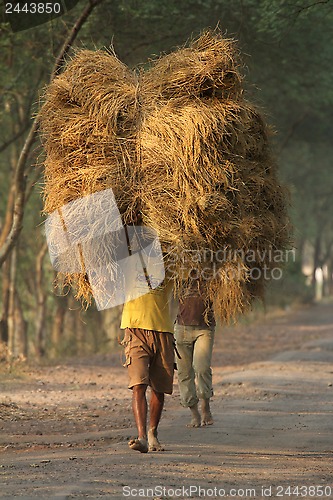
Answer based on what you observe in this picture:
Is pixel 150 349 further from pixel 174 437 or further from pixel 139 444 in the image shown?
pixel 174 437

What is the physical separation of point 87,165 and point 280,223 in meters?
1.79

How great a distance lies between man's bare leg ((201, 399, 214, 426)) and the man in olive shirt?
0.02 metres

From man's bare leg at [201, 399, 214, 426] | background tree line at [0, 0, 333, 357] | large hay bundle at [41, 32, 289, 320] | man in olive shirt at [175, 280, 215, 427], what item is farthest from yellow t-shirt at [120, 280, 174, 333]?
man's bare leg at [201, 399, 214, 426]

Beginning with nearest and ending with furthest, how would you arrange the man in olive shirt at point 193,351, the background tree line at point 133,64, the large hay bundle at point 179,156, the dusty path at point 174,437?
the dusty path at point 174,437 < the large hay bundle at point 179,156 < the man in olive shirt at point 193,351 < the background tree line at point 133,64

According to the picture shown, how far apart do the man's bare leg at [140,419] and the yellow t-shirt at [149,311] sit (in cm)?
48

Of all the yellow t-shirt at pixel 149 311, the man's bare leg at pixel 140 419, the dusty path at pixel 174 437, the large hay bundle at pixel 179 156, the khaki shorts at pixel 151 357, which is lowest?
the dusty path at pixel 174 437

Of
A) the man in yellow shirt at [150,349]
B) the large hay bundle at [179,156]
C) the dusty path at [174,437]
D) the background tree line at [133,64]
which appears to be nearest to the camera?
the dusty path at [174,437]

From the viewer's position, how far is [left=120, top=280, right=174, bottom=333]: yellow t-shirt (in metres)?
8.09

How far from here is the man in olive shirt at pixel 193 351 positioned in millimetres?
9656

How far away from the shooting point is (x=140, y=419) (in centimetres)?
796

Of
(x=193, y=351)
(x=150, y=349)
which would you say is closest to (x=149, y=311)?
Result: (x=150, y=349)

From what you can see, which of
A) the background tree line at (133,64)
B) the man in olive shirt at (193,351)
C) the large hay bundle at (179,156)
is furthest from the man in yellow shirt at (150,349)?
the man in olive shirt at (193,351)

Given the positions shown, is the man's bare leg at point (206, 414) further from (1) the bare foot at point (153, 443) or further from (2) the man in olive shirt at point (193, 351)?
(1) the bare foot at point (153, 443)

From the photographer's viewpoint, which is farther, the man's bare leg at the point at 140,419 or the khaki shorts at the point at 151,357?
the khaki shorts at the point at 151,357
